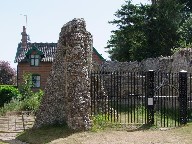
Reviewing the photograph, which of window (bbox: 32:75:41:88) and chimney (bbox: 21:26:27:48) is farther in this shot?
chimney (bbox: 21:26:27:48)

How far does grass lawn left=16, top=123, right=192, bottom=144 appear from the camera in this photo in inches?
496

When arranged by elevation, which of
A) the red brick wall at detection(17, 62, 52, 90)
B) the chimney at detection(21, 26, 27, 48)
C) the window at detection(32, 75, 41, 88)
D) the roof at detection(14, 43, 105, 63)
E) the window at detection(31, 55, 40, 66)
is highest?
the chimney at detection(21, 26, 27, 48)

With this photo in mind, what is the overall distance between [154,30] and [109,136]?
19043 millimetres

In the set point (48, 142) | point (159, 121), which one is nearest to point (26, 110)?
point (159, 121)

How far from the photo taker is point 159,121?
16.6 metres

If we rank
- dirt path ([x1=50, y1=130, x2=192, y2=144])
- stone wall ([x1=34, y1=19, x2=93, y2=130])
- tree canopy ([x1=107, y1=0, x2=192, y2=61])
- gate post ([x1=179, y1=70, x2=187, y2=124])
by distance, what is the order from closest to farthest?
dirt path ([x1=50, y1=130, x2=192, y2=144]), stone wall ([x1=34, y1=19, x2=93, y2=130]), gate post ([x1=179, y1=70, x2=187, y2=124]), tree canopy ([x1=107, y1=0, x2=192, y2=61])

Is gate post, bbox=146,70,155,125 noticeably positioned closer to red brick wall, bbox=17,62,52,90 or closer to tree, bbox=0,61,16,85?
red brick wall, bbox=17,62,52,90

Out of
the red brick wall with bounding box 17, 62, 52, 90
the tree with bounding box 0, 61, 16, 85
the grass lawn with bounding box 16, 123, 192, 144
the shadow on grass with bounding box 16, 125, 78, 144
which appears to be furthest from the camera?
the tree with bounding box 0, 61, 16, 85

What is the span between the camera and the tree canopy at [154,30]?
102 ft

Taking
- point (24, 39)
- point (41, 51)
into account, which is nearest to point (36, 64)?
point (41, 51)

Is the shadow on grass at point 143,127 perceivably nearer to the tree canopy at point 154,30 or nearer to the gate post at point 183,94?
the gate post at point 183,94

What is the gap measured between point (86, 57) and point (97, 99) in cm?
212

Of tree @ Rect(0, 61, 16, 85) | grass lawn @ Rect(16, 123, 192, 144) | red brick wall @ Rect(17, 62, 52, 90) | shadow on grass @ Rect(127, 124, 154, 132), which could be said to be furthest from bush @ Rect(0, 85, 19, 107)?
tree @ Rect(0, 61, 16, 85)

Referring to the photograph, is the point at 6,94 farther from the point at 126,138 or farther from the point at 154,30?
the point at 126,138
